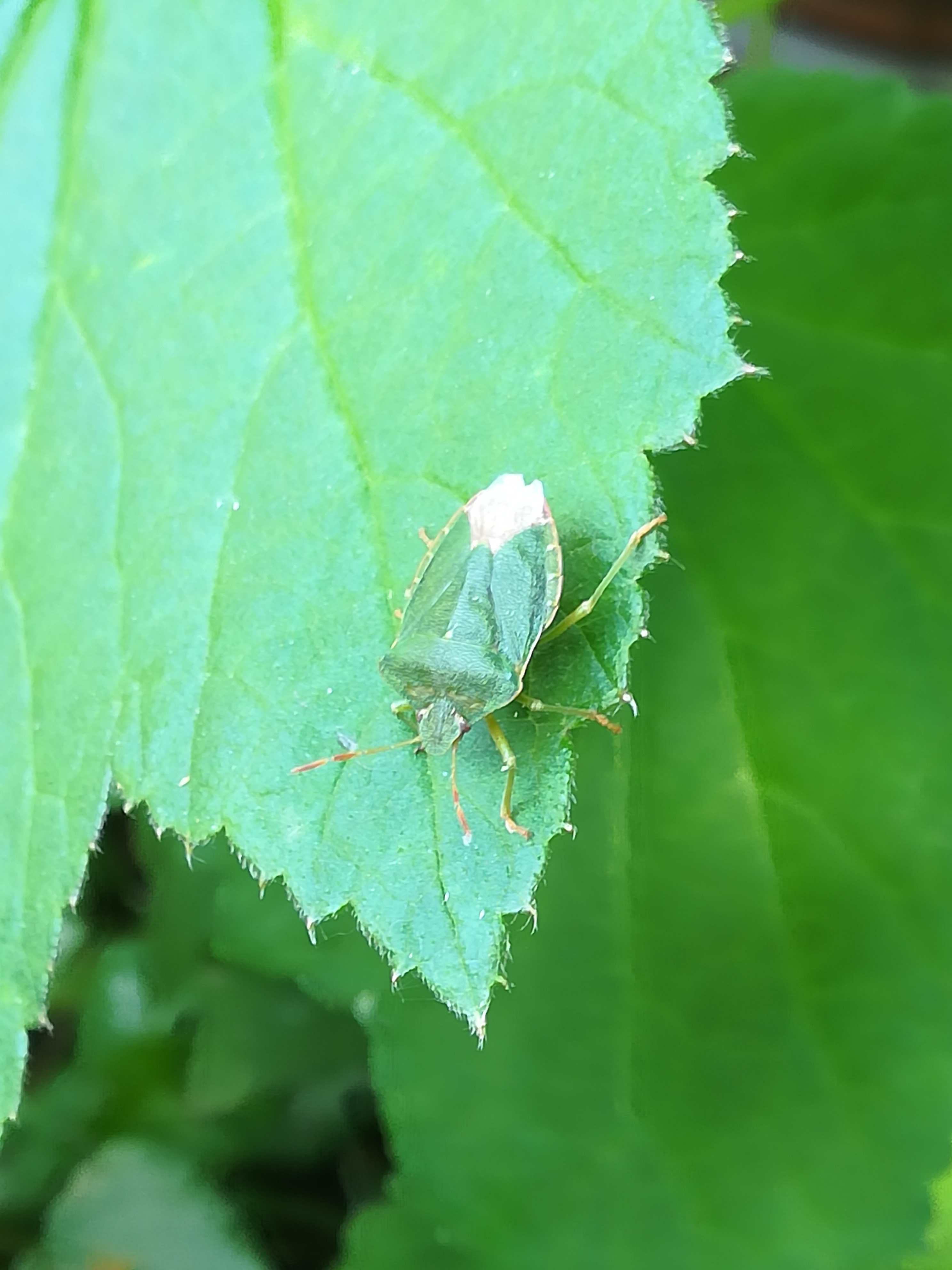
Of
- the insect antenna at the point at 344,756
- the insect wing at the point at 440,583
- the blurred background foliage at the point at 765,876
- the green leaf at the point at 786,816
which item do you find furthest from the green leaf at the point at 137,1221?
the insect wing at the point at 440,583

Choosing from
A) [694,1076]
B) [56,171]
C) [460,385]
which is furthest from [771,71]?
[694,1076]

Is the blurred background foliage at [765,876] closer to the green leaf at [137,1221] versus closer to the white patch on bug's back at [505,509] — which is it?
the green leaf at [137,1221]

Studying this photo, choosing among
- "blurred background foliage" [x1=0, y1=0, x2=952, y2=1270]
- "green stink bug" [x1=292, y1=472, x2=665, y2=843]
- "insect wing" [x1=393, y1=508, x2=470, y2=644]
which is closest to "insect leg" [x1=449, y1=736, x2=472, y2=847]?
"green stink bug" [x1=292, y1=472, x2=665, y2=843]

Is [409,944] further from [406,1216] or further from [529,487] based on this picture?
[406,1216]

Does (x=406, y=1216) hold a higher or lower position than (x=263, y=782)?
lower

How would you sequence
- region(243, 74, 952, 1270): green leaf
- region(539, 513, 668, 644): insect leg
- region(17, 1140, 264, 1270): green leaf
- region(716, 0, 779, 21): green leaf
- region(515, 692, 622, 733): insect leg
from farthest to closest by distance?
region(17, 1140, 264, 1270): green leaf
region(243, 74, 952, 1270): green leaf
region(716, 0, 779, 21): green leaf
region(515, 692, 622, 733): insect leg
region(539, 513, 668, 644): insect leg

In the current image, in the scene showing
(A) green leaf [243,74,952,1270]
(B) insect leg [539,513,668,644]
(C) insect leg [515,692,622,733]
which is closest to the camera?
(B) insect leg [539,513,668,644]

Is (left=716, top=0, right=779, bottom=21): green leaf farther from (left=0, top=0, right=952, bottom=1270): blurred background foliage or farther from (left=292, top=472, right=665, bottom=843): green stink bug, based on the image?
(left=292, top=472, right=665, bottom=843): green stink bug
